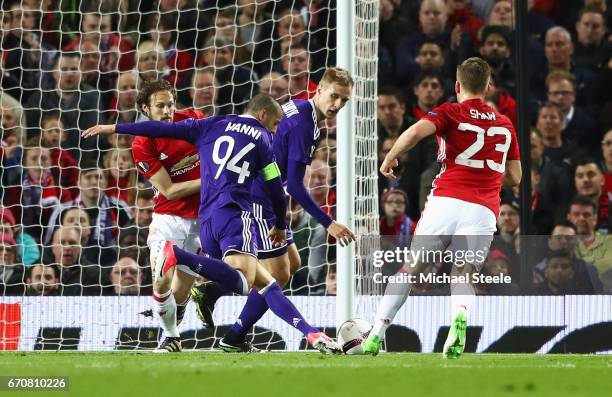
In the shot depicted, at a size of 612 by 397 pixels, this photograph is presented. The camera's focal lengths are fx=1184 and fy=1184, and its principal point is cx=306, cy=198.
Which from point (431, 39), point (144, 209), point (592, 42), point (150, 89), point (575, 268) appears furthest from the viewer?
point (592, 42)

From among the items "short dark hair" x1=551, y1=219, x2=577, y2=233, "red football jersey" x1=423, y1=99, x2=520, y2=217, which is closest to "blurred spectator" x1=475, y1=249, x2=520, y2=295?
"short dark hair" x1=551, y1=219, x2=577, y2=233

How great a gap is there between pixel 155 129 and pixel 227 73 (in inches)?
160

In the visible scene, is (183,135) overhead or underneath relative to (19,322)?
overhead

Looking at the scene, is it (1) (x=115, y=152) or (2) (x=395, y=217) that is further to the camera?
(1) (x=115, y=152)

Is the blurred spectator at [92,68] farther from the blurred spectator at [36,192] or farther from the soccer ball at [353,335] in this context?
the soccer ball at [353,335]

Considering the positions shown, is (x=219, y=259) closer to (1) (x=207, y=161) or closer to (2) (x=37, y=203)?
(1) (x=207, y=161)

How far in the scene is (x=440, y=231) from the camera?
646 centimetres

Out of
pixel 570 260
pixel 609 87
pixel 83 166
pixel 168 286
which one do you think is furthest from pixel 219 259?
pixel 609 87

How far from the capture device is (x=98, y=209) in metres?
9.98

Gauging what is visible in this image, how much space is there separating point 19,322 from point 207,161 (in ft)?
8.92

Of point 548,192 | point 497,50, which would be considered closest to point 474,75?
point 548,192

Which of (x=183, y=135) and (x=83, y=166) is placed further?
(x=83, y=166)

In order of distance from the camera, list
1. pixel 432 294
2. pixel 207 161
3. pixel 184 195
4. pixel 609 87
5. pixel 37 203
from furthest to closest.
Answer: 1. pixel 609 87
2. pixel 37 203
3. pixel 432 294
4. pixel 184 195
5. pixel 207 161

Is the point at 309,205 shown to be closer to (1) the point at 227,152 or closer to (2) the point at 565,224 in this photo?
(1) the point at 227,152
